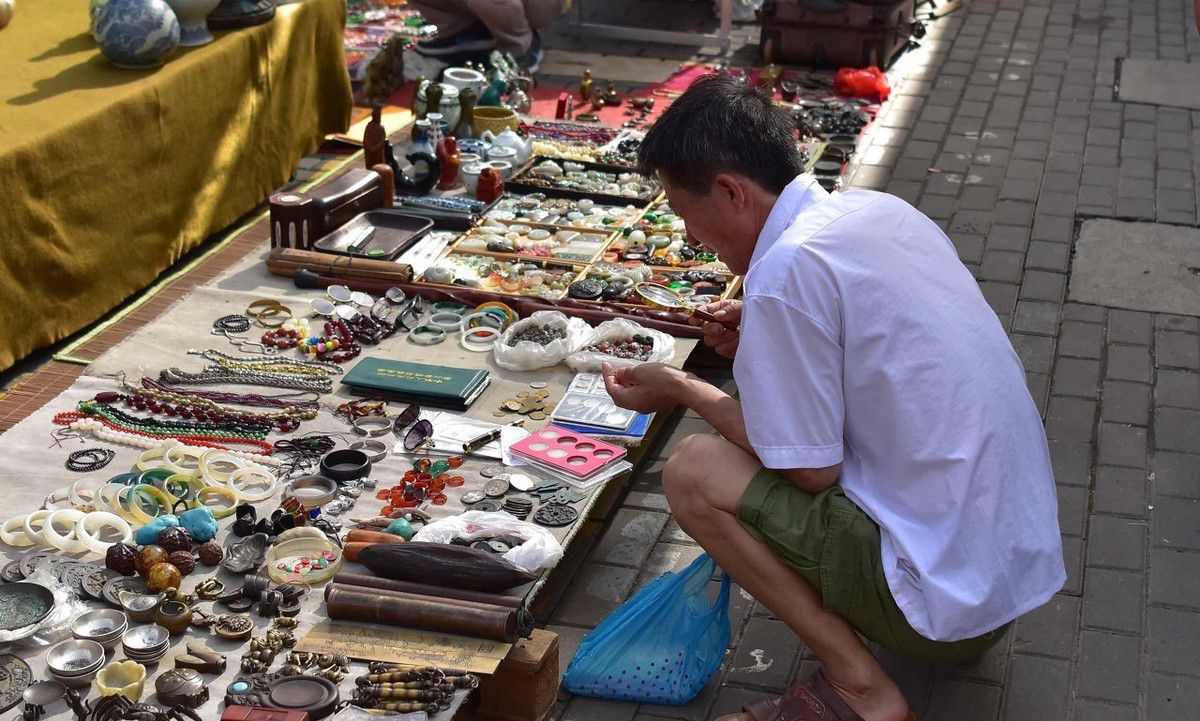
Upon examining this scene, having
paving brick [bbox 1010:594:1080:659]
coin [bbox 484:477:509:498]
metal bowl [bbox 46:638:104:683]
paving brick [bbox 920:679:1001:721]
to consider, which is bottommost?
paving brick [bbox 920:679:1001:721]

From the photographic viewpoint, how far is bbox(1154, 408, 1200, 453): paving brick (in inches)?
169

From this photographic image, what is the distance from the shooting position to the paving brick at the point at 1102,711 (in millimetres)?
3105

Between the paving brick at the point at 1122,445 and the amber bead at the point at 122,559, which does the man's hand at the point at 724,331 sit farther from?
the amber bead at the point at 122,559

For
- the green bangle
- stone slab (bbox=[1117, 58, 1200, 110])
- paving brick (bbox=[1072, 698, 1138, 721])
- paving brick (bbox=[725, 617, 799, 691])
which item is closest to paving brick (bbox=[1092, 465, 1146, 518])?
paving brick (bbox=[1072, 698, 1138, 721])

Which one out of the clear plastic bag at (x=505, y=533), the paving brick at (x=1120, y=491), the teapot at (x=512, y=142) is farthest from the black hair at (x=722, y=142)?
the teapot at (x=512, y=142)

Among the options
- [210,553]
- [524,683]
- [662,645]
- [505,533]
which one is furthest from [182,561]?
[662,645]

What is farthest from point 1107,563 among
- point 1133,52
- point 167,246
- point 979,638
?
point 1133,52

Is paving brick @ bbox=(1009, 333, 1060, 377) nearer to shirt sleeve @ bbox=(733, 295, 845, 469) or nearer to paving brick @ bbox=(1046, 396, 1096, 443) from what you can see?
paving brick @ bbox=(1046, 396, 1096, 443)

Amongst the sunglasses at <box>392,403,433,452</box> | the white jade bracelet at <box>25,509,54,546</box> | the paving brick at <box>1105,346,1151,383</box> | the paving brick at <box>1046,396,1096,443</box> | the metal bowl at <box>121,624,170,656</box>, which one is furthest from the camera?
the paving brick at <box>1105,346,1151,383</box>

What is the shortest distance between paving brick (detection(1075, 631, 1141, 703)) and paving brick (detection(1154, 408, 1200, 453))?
1130mm

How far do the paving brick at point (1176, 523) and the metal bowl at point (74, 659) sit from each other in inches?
113

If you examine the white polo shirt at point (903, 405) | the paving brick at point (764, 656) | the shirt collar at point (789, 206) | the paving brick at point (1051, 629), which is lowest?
the paving brick at point (764, 656)

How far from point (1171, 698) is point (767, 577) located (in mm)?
1104

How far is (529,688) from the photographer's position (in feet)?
9.84
